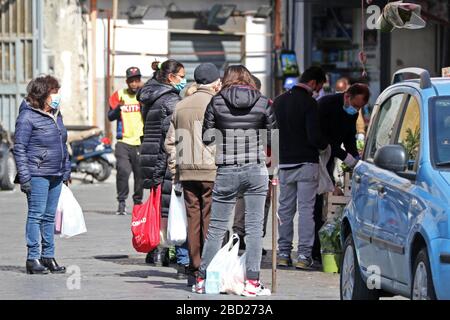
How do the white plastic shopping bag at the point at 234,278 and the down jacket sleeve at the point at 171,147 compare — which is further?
the down jacket sleeve at the point at 171,147

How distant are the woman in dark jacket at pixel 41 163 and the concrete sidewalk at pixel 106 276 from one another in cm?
32

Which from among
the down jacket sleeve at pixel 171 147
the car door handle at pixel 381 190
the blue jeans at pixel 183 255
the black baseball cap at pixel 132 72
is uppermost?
A: the black baseball cap at pixel 132 72

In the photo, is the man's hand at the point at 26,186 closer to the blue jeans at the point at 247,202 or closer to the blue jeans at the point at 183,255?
the blue jeans at the point at 183,255

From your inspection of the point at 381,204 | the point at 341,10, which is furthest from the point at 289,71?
the point at 381,204

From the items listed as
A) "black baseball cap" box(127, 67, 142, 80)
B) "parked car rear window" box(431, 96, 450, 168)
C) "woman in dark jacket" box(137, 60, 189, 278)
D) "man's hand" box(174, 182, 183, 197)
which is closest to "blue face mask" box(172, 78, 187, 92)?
"woman in dark jacket" box(137, 60, 189, 278)

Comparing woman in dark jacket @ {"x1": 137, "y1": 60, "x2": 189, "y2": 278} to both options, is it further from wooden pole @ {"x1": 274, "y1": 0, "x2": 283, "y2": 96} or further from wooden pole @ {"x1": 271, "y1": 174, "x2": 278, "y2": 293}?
wooden pole @ {"x1": 274, "y1": 0, "x2": 283, "y2": 96}

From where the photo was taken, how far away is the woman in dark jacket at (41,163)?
470 inches

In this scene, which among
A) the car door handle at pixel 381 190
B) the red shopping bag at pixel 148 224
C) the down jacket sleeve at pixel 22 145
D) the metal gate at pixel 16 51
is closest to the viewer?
the car door handle at pixel 381 190

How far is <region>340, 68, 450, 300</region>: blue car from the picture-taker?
7949mm

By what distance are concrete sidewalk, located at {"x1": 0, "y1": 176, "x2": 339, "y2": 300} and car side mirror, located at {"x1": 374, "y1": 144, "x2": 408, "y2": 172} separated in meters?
2.25

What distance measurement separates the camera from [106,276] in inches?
474

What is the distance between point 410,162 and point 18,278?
448cm

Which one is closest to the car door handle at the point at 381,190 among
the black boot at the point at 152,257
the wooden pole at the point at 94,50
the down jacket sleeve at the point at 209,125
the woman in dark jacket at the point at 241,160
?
the woman in dark jacket at the point at 241,160

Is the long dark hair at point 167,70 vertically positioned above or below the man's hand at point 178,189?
above
